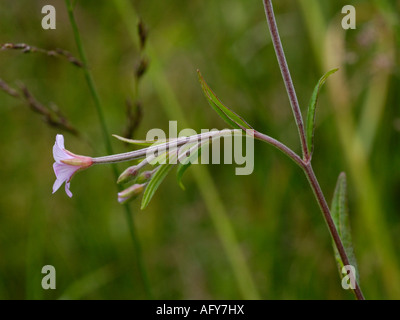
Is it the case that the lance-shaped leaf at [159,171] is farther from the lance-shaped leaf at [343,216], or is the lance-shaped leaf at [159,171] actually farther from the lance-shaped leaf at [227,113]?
the lance-shaped leaf at [343,216]

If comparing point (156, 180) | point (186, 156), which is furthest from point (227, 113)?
point (156, 180)

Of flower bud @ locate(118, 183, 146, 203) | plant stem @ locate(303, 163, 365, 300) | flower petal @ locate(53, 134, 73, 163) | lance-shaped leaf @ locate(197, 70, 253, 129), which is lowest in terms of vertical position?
plant stem @ locate(303, 163, 365, 300)

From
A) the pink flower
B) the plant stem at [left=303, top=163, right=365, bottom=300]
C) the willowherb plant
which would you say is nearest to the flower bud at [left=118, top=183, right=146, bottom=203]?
the willowherb plant

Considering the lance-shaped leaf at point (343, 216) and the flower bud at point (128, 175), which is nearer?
the flower bud at point (128, 175)

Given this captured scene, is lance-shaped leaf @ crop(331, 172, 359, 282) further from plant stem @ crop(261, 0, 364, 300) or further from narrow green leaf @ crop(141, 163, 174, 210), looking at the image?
narrow green leaf @ crop(141, 163, 174, 210)

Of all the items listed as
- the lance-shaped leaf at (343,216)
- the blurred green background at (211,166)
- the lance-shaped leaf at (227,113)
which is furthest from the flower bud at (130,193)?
the blurred green background at (211,166)

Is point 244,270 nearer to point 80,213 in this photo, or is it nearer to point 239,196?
point 239,196

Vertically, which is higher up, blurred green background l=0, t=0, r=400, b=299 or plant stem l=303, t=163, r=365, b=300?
blurred green background l=0, t=0, r=400, b=299

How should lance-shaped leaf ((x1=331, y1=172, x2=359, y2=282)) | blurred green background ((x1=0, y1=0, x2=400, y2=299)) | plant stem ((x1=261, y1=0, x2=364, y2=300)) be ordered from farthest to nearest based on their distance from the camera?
blurred green background ((x1=0, y1=0, x2=400, y2=299)) → lance-shaped leaf ((x1=331, y1=172, x2=359, y2=282)) → plant stem ((x1=261, y1=0, x2=364, y2=300))
